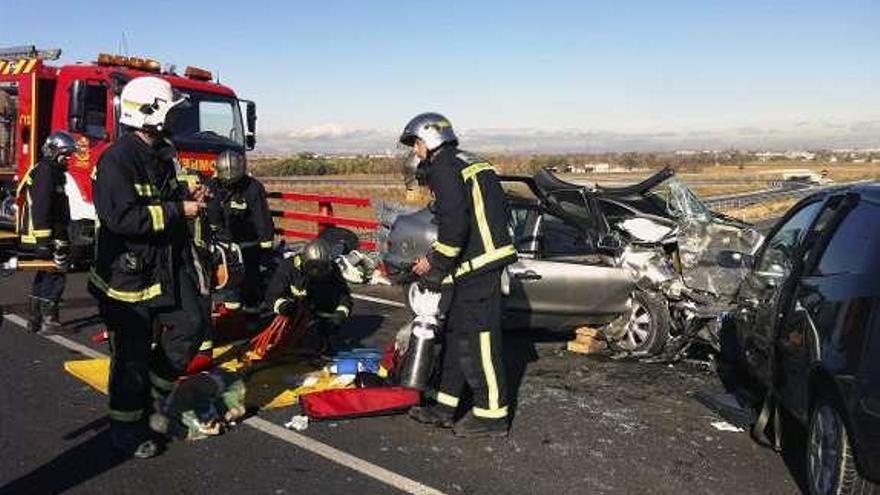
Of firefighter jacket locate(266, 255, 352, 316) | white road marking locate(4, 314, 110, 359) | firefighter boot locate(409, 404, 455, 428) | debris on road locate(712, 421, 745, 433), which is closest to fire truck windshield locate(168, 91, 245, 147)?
white road marking locate(4, 314, 110, 359)

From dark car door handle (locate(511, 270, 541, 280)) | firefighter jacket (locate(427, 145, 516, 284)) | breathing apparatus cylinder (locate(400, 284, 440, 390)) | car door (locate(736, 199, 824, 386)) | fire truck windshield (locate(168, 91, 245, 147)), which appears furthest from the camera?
fire truck windshield (locate(168, 91, 245, 147))

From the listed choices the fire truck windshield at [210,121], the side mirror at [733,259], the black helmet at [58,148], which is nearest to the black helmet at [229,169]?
the black helmet at [58,148]

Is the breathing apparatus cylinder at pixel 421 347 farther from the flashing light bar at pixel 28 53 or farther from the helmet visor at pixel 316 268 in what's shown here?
the flashing light bar at pixel 28 53

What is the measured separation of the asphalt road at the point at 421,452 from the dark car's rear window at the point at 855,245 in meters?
1.20

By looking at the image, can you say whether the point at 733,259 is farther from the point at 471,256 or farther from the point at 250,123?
the point at 250,123

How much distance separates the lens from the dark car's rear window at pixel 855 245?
13.7 feet

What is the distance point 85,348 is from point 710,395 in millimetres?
5141

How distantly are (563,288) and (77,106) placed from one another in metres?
7.03

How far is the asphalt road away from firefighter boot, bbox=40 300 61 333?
1.50 meters

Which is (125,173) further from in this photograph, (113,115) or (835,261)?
(113,115)

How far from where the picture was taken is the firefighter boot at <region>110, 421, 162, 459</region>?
16.1ft

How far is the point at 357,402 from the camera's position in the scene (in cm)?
577

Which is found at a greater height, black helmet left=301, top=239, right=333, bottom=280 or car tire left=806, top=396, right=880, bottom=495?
black helmet left=301, top=239, right=333, bottom=280

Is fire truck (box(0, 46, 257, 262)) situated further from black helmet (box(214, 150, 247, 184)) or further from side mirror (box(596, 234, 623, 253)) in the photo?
side mirror (box(596, 234, 623, 253))
